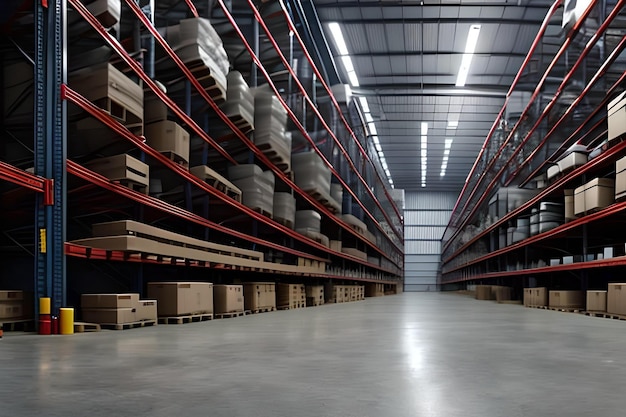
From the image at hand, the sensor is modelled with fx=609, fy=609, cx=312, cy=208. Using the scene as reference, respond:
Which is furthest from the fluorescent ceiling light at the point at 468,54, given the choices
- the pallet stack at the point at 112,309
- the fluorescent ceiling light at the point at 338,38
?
the pallet stack at the point at 112,309

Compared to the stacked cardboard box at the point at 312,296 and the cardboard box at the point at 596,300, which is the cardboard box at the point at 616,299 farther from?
the stacked cardboard box at the point at 312,296

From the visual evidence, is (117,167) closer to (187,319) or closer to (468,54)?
(187,319)

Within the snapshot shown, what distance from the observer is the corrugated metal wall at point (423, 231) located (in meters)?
44.2

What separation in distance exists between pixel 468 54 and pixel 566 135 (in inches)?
300

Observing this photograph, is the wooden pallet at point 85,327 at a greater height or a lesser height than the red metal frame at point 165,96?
lesser

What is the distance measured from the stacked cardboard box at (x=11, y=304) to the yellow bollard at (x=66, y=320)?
0.79 metres

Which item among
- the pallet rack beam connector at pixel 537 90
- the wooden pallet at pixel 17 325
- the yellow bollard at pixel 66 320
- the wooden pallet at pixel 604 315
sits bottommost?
the wooden pallet at pixel 604 315

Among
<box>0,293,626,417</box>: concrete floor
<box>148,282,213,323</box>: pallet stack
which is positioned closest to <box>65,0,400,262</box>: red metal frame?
<box>148,282,213,323</box>: pallet stack

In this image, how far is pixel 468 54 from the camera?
18.5m

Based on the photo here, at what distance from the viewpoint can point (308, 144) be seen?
12.8 m

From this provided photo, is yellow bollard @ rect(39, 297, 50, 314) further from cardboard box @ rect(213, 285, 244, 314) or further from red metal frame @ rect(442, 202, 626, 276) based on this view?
red metal frame @ rect(442, 202, 626, 276)

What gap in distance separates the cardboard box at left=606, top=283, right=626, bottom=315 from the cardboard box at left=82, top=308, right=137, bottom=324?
6.06 m

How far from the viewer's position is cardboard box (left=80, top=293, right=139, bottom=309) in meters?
5.95

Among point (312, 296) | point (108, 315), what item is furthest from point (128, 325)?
point (312, 296)
